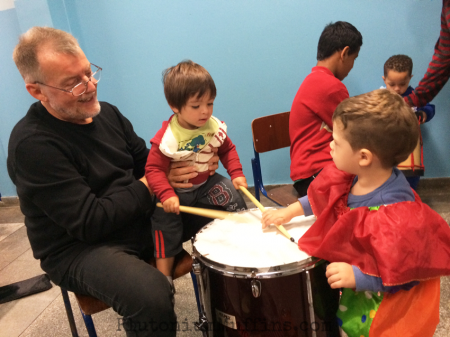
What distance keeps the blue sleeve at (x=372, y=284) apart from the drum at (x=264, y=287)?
0.36 ft

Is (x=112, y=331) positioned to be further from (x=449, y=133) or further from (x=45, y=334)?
(x=449, y=133)

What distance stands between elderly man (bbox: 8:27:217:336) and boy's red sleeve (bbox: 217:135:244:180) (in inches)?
15.0

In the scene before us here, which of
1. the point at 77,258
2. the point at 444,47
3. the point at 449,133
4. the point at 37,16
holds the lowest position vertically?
the point at 449,133

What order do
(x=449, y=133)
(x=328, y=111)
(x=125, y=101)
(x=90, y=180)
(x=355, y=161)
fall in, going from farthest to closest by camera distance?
(x=125, y=101)
(x=449, y=133)
(x=328, y=111)
(x=90, y=180)
(x=355, y=161)

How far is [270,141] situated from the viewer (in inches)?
80.8

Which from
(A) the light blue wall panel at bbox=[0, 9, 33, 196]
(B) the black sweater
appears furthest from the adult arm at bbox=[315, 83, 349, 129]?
(A) the light blue wall panel at bbox=[0, 9, 33, 196]

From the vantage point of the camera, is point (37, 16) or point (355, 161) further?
point (37, 16)

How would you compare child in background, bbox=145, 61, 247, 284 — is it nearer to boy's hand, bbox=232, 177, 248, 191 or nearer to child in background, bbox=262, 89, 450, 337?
boy's hand, bbox=232, 177, 248, 191

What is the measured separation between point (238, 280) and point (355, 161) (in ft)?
1.53

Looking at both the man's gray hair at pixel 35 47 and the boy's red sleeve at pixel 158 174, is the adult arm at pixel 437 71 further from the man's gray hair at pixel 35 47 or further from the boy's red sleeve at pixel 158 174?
the man's gray hair at pixel 35 47

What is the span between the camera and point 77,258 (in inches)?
48.8

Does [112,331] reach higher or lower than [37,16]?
lower

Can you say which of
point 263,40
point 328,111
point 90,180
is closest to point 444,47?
point 328,111

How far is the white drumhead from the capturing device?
40.6 inches
